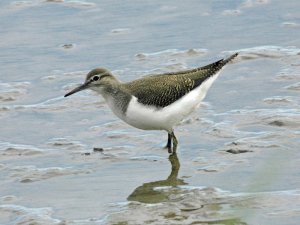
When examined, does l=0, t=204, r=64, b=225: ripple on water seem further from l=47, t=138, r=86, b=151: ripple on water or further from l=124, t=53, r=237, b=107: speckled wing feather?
l=124, t=53, r=237, b=107: speckled wing feather

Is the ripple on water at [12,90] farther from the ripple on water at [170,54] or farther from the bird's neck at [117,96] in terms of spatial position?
the bird's neck at [117,96]

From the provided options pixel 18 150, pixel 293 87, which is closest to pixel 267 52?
pixel 293 87

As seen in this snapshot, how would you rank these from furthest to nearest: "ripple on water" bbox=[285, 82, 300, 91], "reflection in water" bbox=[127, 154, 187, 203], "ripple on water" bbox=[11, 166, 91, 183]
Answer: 1. "ripple on water" bbox=[285, 82, 300, 91]
2. "ripple on water" bbox=[11, 166, 91, 183]
3. "reflection in water" bbox=[127, 154, 187, 203]

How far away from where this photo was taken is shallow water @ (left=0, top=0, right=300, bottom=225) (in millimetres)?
8578

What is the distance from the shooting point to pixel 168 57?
12.9 metres

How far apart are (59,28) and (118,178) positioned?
5115 millimetres

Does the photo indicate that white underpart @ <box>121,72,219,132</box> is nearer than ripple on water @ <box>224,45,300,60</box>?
Yes

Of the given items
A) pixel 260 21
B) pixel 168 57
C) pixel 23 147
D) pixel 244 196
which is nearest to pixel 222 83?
pixel 168 57

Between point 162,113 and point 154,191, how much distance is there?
1253 mm

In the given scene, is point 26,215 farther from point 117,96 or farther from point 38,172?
point 117,96

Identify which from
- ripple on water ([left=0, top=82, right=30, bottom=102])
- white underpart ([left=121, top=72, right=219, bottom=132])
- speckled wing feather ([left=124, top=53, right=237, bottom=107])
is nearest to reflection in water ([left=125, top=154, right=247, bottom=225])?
white underpart ([left=121, top=72, right=219, bottom=132])

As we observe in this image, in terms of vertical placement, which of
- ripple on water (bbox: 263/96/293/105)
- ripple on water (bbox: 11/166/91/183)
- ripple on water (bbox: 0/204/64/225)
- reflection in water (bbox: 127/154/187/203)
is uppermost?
ripple on water (bbox: 263/96/293/105)

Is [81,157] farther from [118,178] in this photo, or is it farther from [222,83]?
[222,83]

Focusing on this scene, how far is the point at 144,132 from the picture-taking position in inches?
431
